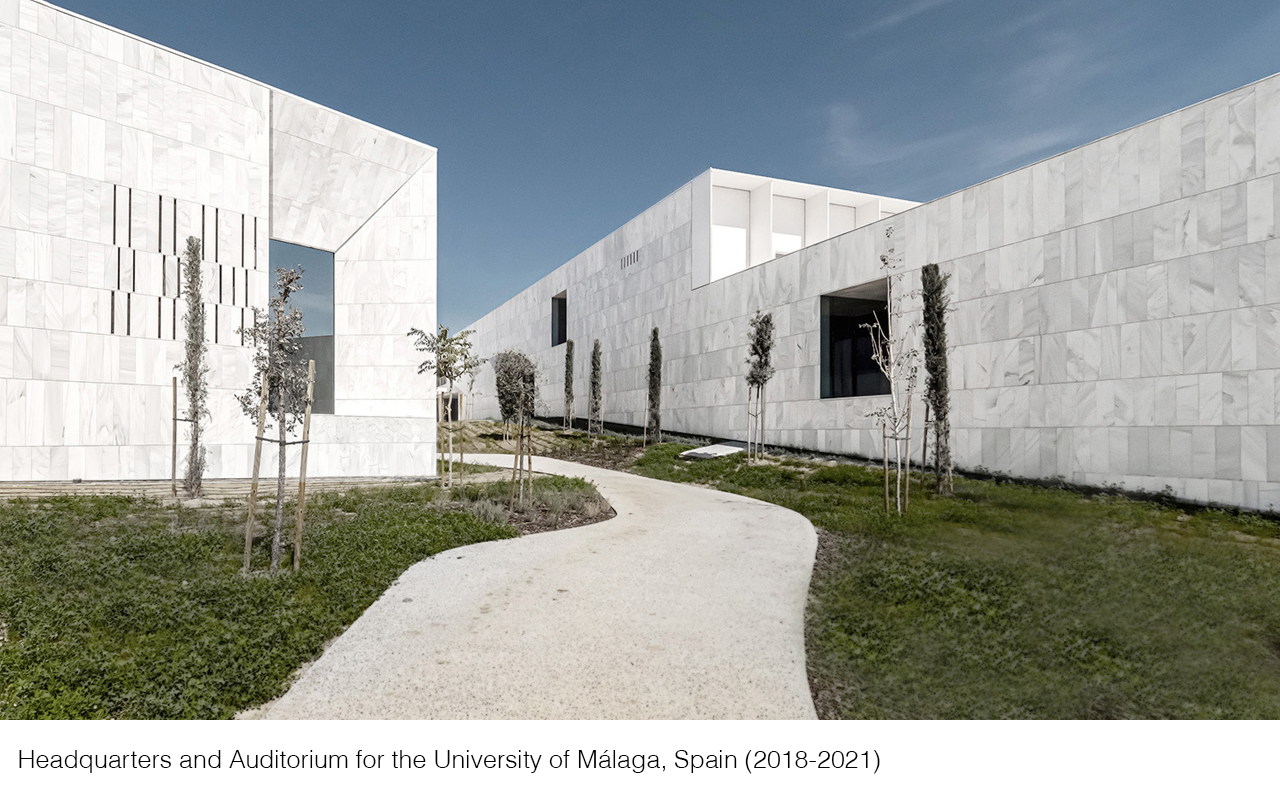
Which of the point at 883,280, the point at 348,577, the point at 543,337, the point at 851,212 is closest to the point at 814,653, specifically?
the point at 348,577

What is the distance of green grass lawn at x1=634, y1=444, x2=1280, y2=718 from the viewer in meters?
5.77

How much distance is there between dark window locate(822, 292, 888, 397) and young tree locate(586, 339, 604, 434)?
59.8ft

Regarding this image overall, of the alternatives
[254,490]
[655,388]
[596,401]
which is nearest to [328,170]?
[254,490]

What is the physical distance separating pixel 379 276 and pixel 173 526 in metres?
13.4

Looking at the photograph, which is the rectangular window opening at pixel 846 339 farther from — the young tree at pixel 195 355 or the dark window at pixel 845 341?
the young tree at pixel 195 355

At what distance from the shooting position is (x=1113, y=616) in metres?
7.30

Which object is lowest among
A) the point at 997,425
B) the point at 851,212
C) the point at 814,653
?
the point at 814,653

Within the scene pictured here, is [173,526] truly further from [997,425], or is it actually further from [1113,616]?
[997,425]

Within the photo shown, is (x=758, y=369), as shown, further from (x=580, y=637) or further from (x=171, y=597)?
(x=171, y=597)

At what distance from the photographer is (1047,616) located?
7.41 m

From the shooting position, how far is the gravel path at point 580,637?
5.65m

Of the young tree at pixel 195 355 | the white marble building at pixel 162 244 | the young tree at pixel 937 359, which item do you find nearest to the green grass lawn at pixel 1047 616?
the young tree at pixel 937 359

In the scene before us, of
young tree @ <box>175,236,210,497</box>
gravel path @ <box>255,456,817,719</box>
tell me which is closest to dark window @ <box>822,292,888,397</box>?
gravel path @ <box>255,456,817,719</box>

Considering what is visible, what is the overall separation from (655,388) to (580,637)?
1030 inches
